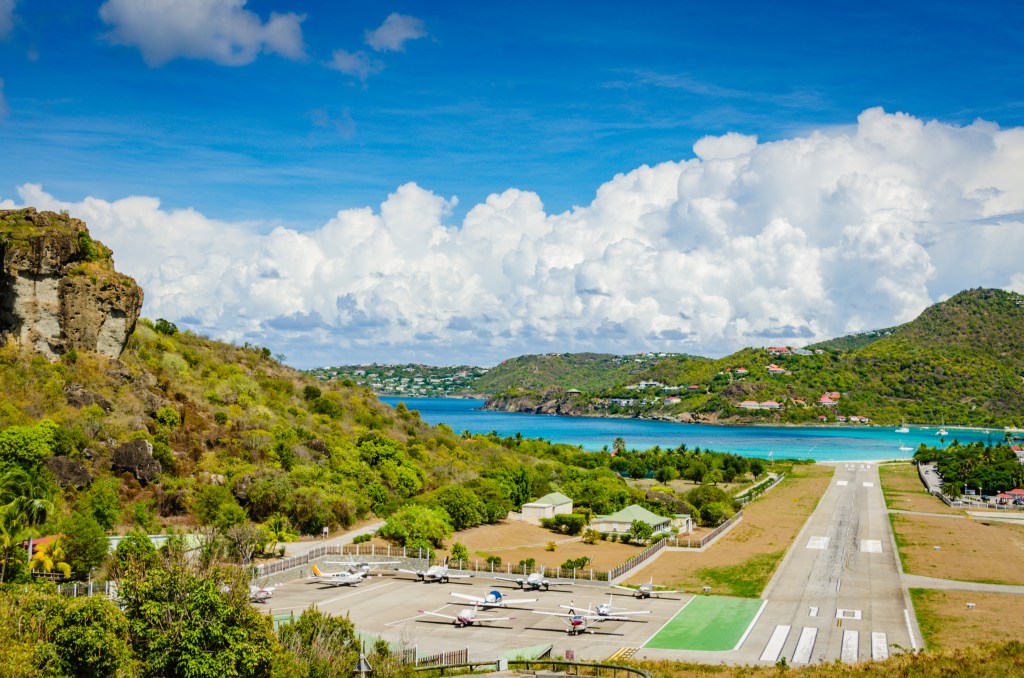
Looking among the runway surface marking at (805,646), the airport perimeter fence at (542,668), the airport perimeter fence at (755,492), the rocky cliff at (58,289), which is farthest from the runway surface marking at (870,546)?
the rocky cliff at (58,289)

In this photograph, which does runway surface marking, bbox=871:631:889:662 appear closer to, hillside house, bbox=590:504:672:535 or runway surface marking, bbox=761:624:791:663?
runway surface marking, bbox=761:624:791:663

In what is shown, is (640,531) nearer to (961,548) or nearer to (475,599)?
(961,548)

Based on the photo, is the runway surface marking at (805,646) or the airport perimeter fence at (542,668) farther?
the runway surface marking at (805,646)

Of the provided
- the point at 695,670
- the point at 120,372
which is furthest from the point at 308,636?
the point at 120,372

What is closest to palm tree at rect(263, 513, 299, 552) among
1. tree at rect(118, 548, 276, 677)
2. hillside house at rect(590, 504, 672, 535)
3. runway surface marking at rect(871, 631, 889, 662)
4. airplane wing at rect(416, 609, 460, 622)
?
airplane wing at rect(416, 609, 460, 622)

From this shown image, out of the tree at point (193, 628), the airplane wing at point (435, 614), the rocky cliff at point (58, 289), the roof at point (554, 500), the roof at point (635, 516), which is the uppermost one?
the rocky cliff at point (58, 289)

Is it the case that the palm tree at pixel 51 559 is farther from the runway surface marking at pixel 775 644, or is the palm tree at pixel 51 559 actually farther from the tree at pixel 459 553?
the runway surface marking at pixel 775 644

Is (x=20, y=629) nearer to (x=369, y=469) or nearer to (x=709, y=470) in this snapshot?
(x=369, y=469)
